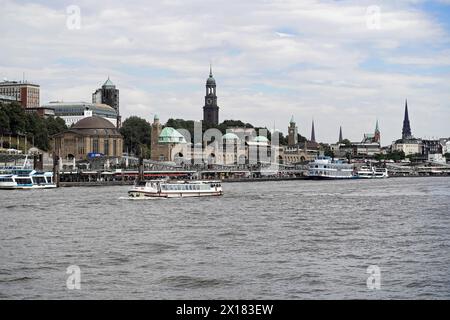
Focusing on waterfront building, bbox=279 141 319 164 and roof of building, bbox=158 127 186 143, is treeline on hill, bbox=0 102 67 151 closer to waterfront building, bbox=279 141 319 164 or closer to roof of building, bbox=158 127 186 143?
roof of building, bbox=158 127 186 143

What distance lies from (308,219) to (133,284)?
761 inches

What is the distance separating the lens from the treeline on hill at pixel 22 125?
11418cm

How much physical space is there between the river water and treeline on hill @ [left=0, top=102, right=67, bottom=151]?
234 feet

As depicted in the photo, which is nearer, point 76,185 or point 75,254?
point 75,254

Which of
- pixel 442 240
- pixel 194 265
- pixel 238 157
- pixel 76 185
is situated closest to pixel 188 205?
pixel 442 240

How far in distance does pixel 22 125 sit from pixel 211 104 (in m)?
78.2

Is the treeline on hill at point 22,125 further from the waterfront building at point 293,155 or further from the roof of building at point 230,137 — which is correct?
the waterfront building at point 293,155

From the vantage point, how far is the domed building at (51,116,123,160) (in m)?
132

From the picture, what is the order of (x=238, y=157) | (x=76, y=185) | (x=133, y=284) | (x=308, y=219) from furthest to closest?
(x=238, y=157) → (x=76, y=185) → (x=308, y=219) → (x=133, y=284)

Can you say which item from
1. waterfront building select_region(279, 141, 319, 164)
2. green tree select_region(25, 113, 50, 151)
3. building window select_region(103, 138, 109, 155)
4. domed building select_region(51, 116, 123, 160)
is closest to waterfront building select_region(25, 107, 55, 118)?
domed building select_region(51, 116, 123, 160)

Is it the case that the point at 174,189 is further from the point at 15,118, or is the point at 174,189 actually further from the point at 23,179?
the point at 15,118

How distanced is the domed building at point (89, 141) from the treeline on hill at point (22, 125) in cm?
298

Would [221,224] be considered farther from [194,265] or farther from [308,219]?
[194,265]

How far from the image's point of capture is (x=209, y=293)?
20219 millimetres
